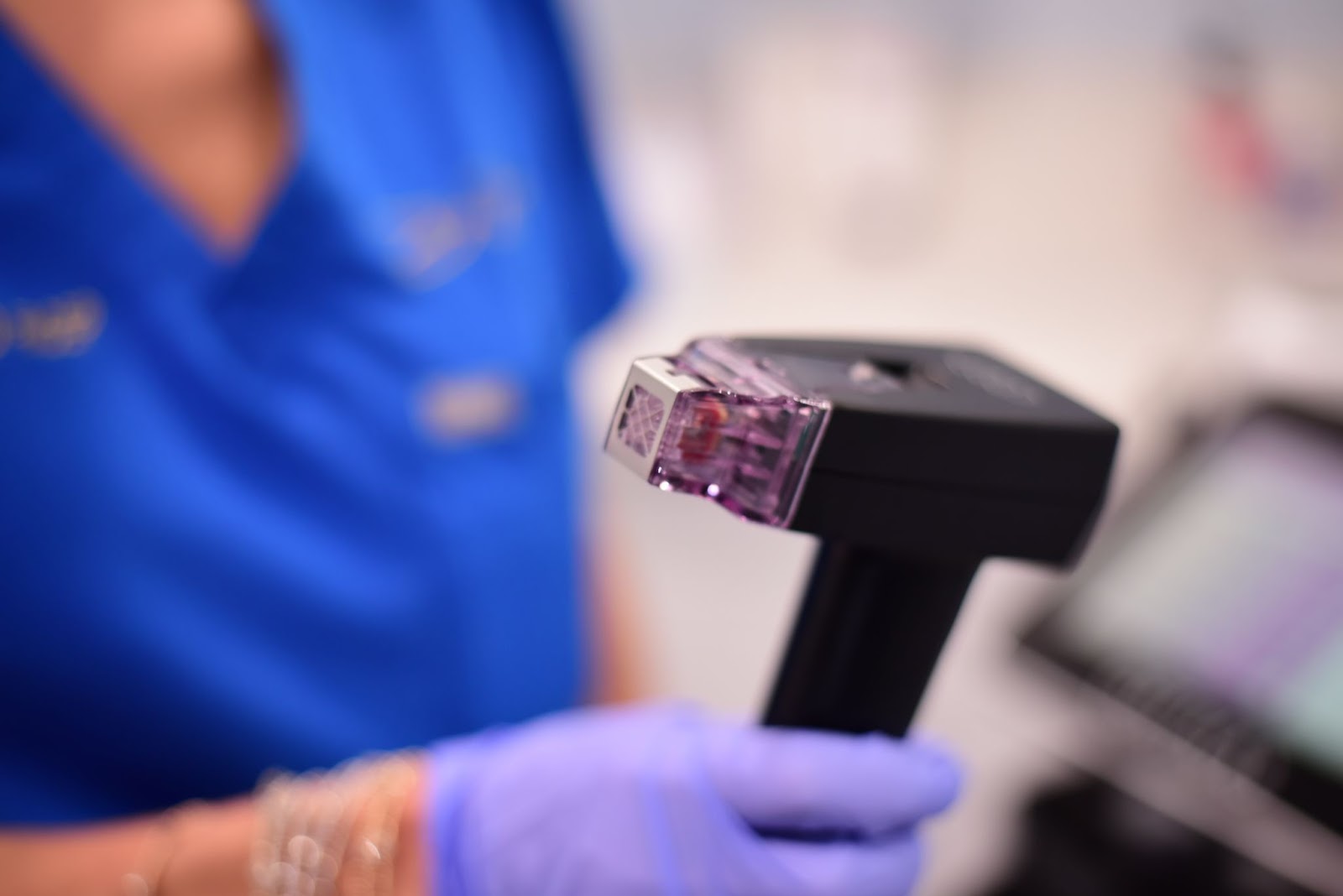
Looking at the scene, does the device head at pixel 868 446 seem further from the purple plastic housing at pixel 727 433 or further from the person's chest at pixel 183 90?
the person's chest at pixel 183 90

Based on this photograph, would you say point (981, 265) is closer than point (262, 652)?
No

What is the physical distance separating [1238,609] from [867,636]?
1.33 ft

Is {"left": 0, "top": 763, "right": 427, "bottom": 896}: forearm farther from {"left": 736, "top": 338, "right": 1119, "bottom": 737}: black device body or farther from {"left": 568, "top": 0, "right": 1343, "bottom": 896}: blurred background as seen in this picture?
{"left": 568, "top": 0, "right": 1343, "bottom": 896}: blurred background

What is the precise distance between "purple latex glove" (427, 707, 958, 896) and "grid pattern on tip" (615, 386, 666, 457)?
5.8 inches

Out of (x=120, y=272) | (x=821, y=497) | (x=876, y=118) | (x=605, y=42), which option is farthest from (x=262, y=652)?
(x=876, y=118)

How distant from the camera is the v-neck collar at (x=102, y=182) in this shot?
50 centimetres

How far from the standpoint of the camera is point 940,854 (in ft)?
2.62

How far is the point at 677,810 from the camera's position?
0.42 meters

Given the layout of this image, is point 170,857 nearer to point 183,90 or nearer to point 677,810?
point 677,810

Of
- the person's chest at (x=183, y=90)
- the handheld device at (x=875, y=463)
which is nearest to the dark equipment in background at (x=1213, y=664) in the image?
the handheld device at (x=875, y=463)

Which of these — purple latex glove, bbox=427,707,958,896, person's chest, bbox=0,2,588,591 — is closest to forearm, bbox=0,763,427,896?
purple latex glove, bbox=427,707,958,896

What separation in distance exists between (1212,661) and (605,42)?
1.00m

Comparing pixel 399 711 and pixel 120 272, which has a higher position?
pixel 120 272

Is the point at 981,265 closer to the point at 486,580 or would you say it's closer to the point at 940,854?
the point at 940,854
